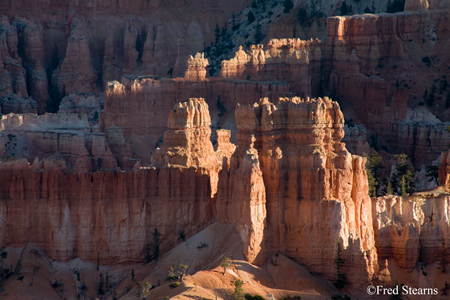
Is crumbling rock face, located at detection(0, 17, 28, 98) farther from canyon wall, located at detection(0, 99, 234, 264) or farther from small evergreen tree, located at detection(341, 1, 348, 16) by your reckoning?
canyon wall, located at detection(0, 99, 234, 264)

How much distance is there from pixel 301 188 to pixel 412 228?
8.02m

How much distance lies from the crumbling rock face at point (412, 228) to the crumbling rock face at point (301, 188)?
205 cm

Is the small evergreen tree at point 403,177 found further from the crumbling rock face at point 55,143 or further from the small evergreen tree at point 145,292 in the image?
the crumbling rock face at point 55,143

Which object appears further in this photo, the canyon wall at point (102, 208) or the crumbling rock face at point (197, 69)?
the crumbling rock face at point (197, 69)

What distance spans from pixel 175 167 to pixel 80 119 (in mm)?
44895

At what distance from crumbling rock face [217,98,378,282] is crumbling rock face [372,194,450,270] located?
6.74 feet

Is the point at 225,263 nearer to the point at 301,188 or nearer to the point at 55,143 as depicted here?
Answer: the point at 301,188

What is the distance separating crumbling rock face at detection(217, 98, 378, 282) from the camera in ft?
208

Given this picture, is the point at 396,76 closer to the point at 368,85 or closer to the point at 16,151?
the point at 368,85

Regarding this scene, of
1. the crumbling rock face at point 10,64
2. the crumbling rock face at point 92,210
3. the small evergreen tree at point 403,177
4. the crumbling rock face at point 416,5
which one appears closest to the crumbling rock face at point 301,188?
the crumbling rock face at point 92,210

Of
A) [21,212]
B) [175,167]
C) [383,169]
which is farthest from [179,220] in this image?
[383,169]

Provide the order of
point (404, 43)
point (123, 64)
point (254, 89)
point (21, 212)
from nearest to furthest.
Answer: point (21, 212) < point (254, 89) < point (404, 43) < point (123, 64)

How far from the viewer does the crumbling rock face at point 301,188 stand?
208ft

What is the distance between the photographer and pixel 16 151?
335ft
